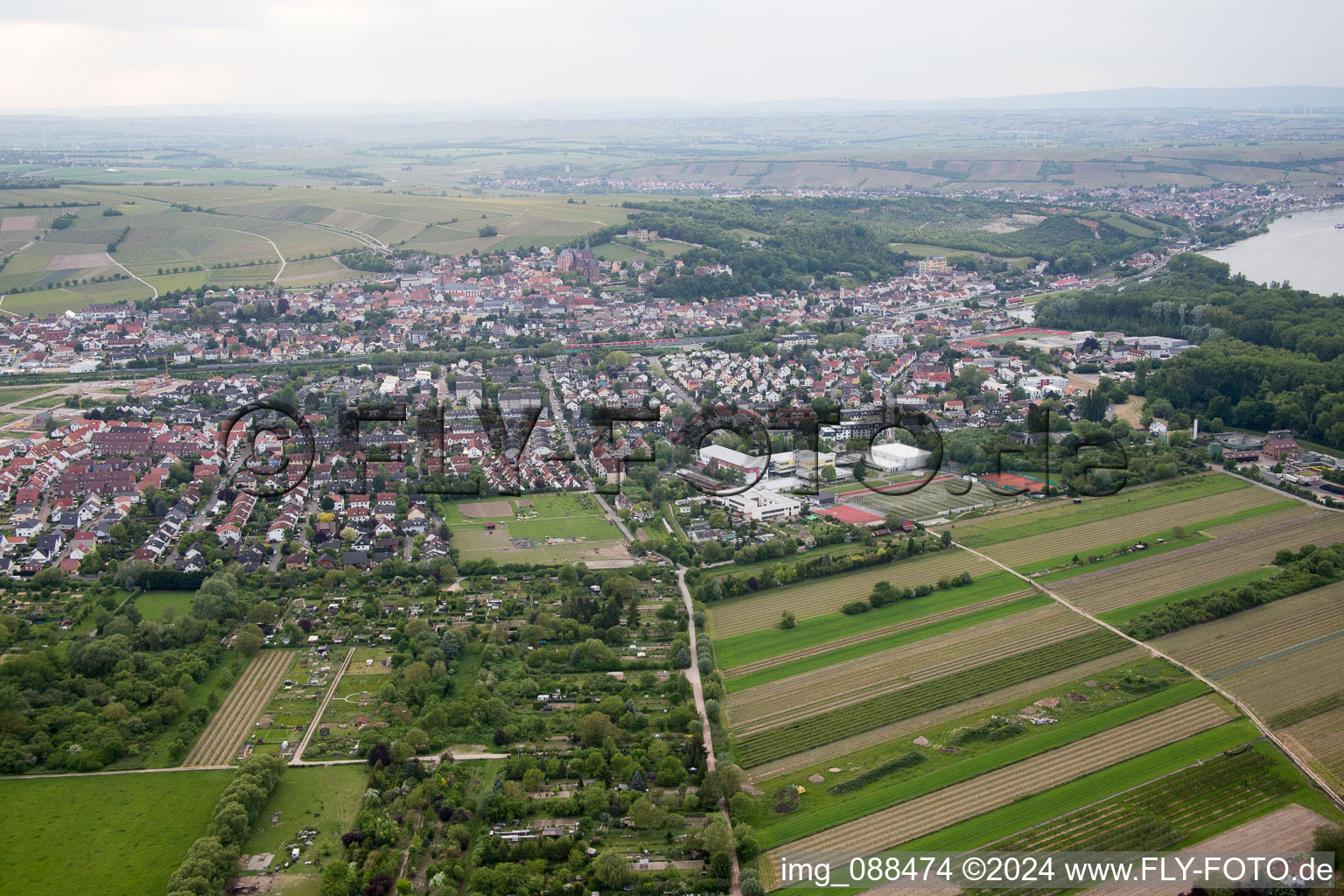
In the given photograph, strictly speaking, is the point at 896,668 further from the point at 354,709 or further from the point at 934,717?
the point at 354,709

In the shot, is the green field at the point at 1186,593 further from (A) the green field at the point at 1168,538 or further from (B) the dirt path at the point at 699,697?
(B) the dirt path at the point at 699,697

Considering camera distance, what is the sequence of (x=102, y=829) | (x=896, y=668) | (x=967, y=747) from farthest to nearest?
(x=896, y=668)
(x=967, y=747)
(x=102, y=829)

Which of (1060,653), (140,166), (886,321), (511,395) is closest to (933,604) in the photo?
(1060,653)

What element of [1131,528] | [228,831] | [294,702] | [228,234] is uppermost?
[228,234]

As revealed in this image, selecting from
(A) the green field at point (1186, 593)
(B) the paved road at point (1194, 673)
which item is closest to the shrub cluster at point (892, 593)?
(B) the paved road at point (1194, 673)

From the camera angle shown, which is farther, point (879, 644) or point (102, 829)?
point (879, 644)

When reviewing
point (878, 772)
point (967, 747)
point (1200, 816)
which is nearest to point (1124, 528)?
point (967, 747)

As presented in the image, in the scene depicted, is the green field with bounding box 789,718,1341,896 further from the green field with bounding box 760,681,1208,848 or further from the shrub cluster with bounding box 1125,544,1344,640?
the shrub cluster with bounding box 1125,544,1344,640
